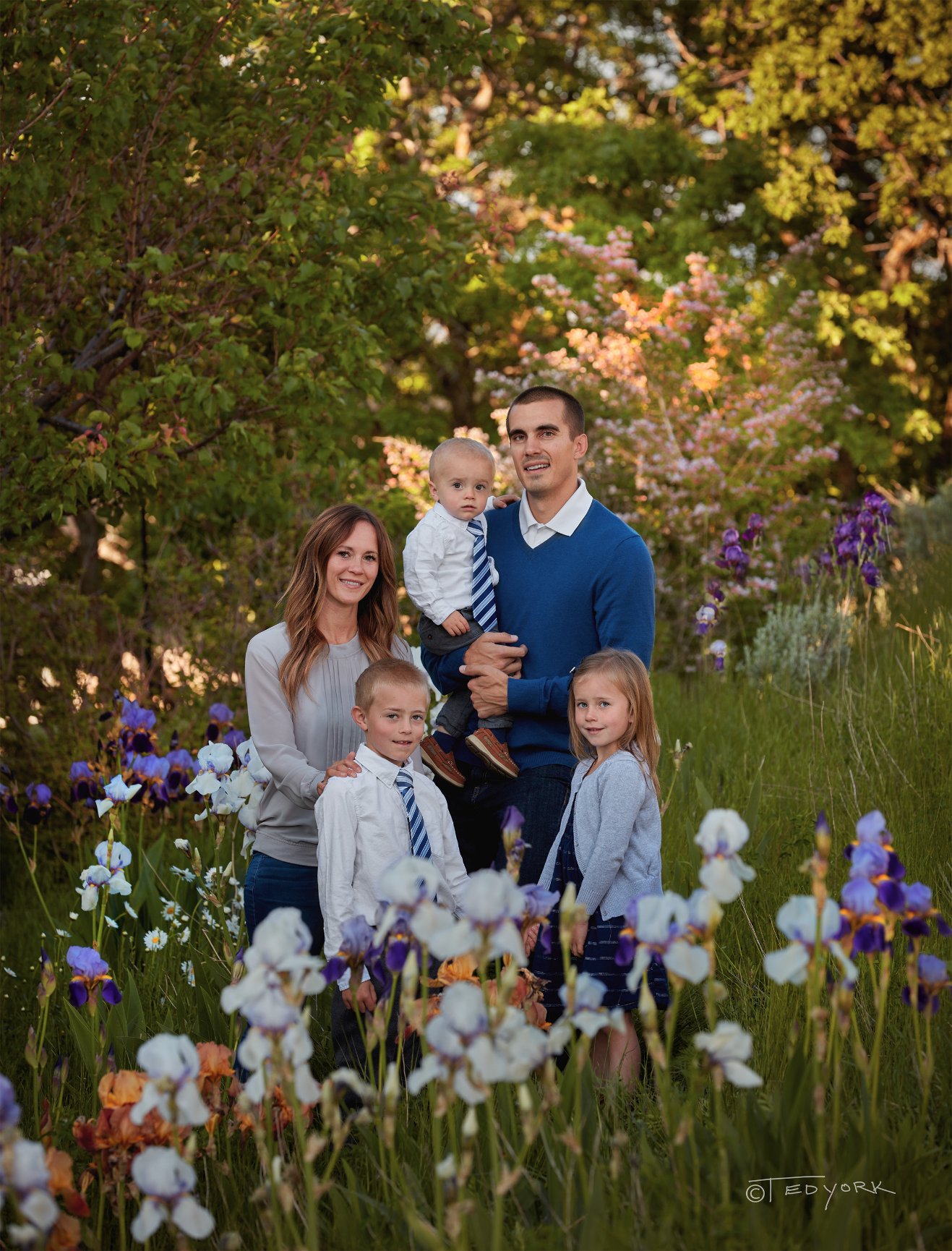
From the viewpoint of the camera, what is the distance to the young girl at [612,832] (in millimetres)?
3096

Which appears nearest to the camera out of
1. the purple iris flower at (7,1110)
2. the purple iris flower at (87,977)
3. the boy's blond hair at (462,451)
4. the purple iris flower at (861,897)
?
the purple iris flower at (7,1110)

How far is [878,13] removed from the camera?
50.2 ft

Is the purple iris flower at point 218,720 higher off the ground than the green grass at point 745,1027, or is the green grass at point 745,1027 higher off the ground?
the purple iris flower at point 218,720

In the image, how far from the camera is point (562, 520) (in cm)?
364

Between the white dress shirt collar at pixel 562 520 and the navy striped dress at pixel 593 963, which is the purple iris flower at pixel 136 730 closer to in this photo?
the white dress shirt collar at pixel 562 520

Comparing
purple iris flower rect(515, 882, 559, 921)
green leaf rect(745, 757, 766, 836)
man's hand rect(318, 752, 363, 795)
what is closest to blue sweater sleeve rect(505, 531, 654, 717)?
man's hand rect(318, 752, 363, 795)

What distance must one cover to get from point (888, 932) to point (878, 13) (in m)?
16.3

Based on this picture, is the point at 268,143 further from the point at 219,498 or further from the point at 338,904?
the point at 338,904

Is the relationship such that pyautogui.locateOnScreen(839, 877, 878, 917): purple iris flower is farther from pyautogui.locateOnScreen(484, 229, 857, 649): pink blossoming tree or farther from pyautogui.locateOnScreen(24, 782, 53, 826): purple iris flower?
pyautogui.locateOnScreen(484, 229, 857, 649): pink blossoming tree

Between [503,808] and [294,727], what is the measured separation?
662mm

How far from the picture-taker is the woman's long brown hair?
11.3ft

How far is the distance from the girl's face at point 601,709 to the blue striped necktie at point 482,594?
627mm

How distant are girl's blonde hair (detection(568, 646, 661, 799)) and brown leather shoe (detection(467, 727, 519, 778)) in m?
0.27

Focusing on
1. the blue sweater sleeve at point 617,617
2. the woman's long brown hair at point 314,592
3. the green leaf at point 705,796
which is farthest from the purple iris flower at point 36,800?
the green leaf at point 705,796
